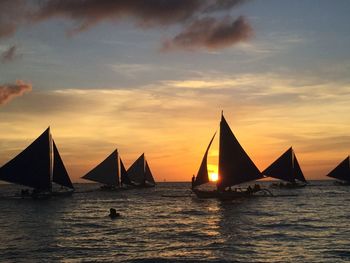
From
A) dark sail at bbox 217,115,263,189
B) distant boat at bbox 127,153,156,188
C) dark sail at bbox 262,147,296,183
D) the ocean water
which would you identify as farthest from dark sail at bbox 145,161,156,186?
the ocean water

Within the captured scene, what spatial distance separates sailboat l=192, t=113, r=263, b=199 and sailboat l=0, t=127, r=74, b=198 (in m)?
26.5

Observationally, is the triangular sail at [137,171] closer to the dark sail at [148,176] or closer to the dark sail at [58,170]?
the dark sail at [148,176]

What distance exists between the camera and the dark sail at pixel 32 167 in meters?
81.3

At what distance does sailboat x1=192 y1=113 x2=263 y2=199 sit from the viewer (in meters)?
76.2

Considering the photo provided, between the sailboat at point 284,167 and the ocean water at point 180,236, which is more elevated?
the sailboat at point 284,167

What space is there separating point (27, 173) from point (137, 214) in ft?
89.4

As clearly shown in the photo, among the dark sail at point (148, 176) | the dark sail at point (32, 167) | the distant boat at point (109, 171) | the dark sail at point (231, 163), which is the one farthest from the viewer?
the dark sail at point (148, 176)

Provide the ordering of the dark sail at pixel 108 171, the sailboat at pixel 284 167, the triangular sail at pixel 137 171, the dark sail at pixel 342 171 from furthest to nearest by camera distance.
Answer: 1. the triangular sail at pixel 137 171
2. the dark sail at pixel 342 171
3. the sailboat at pixel 284 167
4. the dark sail at pixel 108 171

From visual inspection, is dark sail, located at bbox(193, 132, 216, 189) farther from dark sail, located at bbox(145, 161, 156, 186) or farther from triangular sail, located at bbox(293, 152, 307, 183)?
dark sail, located at bbox(145, 161, 156, 186)

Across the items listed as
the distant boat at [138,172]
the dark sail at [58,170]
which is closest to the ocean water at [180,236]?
the dark sail at [58,170]

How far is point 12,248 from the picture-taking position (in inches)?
1468


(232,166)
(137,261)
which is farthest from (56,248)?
(232,166)

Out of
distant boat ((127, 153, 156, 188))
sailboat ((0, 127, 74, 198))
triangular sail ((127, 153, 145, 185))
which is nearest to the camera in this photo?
sailboat ((0, 127, 74, 198))

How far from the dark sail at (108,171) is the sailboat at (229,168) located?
50884 mm
